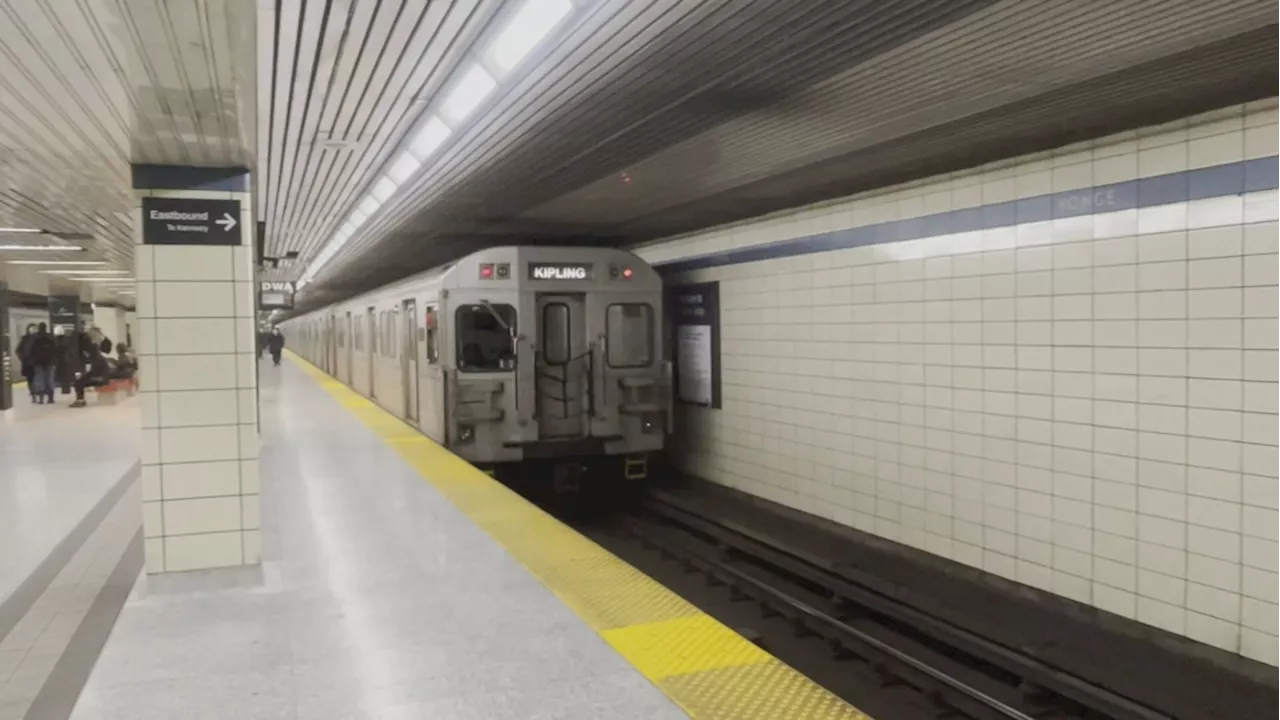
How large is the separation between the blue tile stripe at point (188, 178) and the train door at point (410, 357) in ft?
19.1

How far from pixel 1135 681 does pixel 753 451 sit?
5.16m

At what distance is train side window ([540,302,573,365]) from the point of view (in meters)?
9.84

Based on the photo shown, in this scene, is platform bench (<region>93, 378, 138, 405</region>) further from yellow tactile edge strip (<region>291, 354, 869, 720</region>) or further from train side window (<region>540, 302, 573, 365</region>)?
yellow tactile edge strip (<region>291, 354, 869, 720</region>)

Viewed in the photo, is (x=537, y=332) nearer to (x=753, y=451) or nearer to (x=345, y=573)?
(x=753, y=451)

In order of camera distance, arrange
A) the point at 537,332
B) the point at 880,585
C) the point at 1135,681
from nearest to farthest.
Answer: the point at 1135,681 < the point at 880,585 < the point at 537,332

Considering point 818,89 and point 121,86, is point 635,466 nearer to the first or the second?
point 818,89

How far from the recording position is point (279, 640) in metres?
4.06

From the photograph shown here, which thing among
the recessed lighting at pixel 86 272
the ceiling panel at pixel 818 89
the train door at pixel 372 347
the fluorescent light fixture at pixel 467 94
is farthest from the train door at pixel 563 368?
the recessed lighting at pixel 86 272

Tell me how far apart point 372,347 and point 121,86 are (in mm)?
12312

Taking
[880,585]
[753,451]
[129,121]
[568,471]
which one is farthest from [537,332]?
[129,121]

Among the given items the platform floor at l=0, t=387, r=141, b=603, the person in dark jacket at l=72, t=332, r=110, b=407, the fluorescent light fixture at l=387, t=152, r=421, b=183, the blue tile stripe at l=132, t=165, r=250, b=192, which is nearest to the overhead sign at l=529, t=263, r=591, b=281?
the fluorescent light fixture at l=387, t=152, r=421, b=183

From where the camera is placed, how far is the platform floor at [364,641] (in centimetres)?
335

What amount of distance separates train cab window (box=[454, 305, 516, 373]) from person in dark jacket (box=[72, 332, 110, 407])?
37.3 ft

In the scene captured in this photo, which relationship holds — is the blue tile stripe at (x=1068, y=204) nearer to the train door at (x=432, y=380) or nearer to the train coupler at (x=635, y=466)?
the train coupler at (x=635, y=466)
